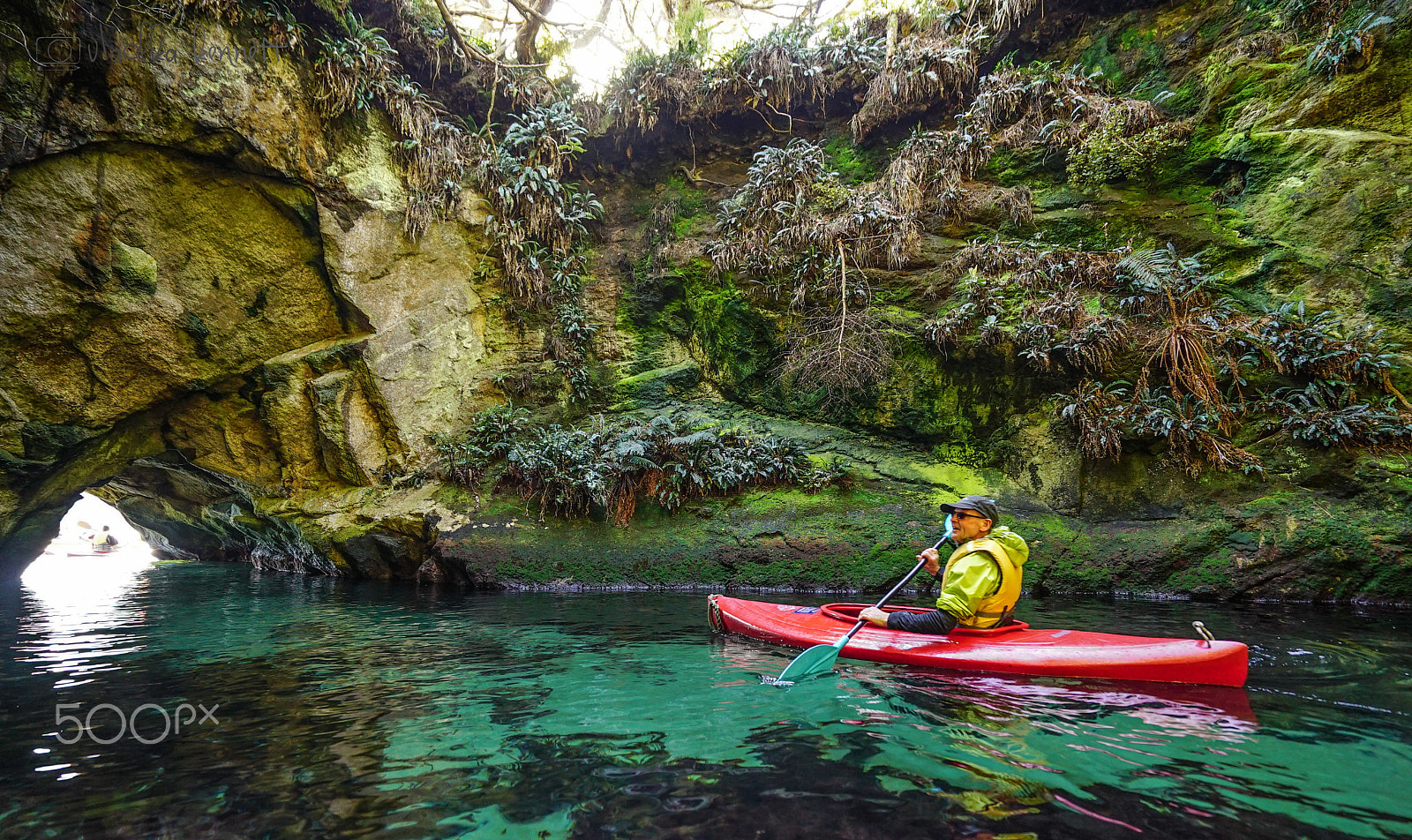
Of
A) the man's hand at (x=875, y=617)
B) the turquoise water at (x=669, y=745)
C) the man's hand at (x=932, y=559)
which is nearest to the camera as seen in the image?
the turquoise water at (x=669, y=745)

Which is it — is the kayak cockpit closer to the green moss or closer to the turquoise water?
the turquoise water

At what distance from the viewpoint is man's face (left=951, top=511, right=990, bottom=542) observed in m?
4.68

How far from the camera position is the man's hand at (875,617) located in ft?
15.8

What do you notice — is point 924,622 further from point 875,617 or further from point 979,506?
point 979,506

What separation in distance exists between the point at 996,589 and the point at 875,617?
35.7 inches

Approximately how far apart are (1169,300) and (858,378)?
4245 millimetres

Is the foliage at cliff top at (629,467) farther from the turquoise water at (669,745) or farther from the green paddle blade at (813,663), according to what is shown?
the green paddle blade at (813,663)

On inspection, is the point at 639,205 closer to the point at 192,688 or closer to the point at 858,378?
the point at 858,378

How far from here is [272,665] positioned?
178 inches

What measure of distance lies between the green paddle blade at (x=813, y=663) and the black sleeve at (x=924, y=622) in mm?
739

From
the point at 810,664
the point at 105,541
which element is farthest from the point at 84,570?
the point at 810,664

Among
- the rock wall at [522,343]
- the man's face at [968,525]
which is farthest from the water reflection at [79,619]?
the man's face at [968,525]

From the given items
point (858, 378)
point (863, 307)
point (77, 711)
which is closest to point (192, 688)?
point (77, 711)

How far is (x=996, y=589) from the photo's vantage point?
4.51 metres
